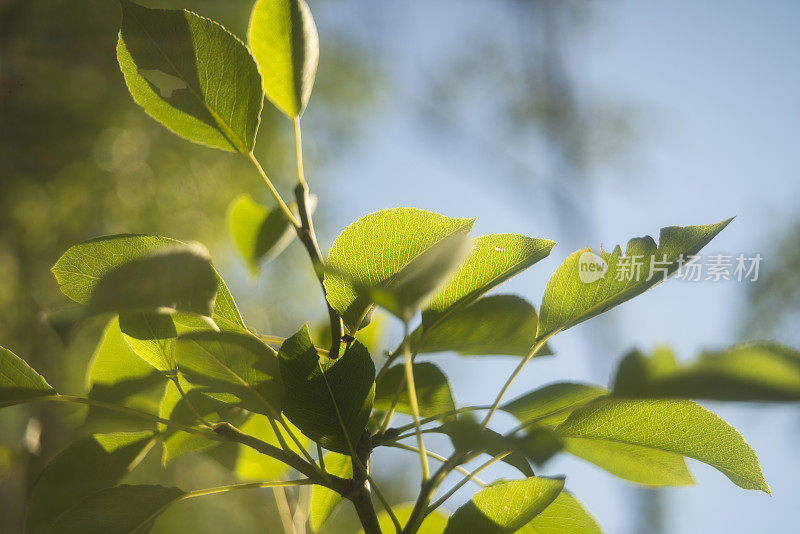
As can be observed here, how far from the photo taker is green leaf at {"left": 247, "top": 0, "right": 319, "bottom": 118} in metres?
0.22

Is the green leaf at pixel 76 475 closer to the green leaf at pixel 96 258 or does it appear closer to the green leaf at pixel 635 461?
the green leaf at pixel 96 258

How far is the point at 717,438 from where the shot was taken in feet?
0.62

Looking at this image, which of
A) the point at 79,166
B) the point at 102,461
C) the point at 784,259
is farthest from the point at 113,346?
the point at 784,259

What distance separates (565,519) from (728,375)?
0.12m

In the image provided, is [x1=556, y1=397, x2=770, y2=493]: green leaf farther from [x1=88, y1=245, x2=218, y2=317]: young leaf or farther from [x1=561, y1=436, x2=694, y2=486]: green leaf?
[x1=88, y1=245, x2=218, y2=317]: young leaf

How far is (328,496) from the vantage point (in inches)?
9.4

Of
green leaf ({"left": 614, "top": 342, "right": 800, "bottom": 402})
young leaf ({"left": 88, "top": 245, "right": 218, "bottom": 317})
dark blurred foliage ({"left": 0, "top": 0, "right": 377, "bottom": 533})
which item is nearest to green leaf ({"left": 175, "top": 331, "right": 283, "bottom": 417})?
young leaf ({"left": 88, "top": 245, "right": 218, "bottom": 317})

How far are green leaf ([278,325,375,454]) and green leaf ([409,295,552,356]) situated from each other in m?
0.05

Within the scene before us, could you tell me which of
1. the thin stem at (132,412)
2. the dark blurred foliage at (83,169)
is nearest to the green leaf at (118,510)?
the thin stem at (132,412)

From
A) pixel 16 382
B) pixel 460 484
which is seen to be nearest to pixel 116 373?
pixel 16 382

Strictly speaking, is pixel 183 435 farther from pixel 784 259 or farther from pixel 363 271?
pixel 784 259

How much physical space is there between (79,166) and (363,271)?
5.61 feet

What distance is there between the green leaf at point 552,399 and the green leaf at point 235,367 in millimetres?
88

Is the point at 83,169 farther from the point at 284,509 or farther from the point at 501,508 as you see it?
the point at 501,508
